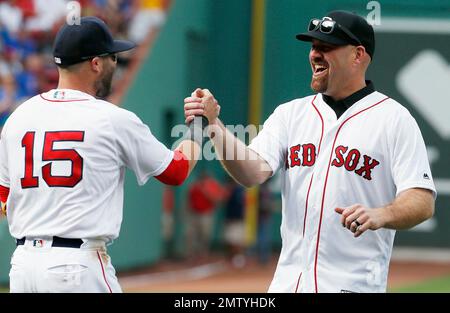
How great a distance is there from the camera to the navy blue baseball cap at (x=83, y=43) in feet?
14.5

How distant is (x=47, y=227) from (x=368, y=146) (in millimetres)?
1521

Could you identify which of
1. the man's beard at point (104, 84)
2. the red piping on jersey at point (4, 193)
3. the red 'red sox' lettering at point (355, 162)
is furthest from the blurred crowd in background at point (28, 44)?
the red 'red sox' lettering at point (355, 162)

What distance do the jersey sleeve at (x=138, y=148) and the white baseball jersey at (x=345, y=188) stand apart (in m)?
0.65

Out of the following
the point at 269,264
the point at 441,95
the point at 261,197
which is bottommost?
the point at 269,264

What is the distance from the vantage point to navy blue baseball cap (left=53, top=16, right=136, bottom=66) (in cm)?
443

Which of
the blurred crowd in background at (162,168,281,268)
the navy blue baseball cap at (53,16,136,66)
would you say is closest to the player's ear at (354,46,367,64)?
the navy blue baseball cap at (53,16,136,66)

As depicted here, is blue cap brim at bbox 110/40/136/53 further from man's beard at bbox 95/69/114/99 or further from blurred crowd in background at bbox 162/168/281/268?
blurred crowd in background at bbox 162/168/281/268

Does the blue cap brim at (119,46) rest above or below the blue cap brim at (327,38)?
below

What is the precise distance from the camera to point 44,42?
559 inches

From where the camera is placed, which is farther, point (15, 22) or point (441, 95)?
point (441, 95)

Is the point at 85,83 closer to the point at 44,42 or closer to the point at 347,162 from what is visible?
the point at 347,162

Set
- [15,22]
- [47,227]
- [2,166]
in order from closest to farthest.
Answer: [47,227], [2,166], [15,22]

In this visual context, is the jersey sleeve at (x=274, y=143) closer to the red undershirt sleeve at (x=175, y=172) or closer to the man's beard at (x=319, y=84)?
the man's beard at (x=319, y=84)

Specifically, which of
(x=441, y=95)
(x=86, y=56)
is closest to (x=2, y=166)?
(x=86, y=56)
